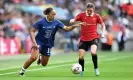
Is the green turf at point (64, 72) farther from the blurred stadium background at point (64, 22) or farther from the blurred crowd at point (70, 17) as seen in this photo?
the blurred crowd at point (70, 17)

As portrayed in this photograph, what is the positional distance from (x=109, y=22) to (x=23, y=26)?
366 inches

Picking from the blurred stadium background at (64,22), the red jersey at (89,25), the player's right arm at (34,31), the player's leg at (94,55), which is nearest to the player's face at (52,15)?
the player's right arm at (34,31)

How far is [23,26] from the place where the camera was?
39125 millimetres

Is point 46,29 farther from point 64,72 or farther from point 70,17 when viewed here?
point 70,17

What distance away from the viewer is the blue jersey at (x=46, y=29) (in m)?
19.2

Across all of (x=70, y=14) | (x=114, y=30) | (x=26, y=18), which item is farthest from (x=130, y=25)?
(x=26, y=18)

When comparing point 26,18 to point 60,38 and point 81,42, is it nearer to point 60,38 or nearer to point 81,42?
point 60,38

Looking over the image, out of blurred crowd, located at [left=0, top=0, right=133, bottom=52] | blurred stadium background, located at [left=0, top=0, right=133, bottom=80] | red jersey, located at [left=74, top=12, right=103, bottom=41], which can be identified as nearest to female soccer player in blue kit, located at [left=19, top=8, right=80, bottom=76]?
red jersey, located at [left=74, top=12, right=103, bottom=41]

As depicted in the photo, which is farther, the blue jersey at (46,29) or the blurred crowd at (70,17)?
the blurred crowd at (70,17)

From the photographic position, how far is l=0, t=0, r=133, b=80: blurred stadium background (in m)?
36.9

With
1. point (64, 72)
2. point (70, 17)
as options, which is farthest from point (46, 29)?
point (70, 17)

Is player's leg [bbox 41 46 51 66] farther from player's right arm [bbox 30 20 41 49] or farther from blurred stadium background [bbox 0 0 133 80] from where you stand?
blurred stadium background [bbox 0 0 133 80]

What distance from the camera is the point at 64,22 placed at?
44156mm

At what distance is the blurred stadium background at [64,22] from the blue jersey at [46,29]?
545 inches
